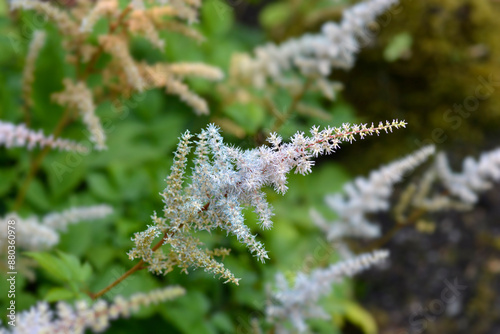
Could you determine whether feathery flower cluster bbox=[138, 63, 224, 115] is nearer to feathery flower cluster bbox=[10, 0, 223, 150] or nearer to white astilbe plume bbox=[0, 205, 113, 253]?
feathery flower cluster bbox=[10, 0, 223, 150]

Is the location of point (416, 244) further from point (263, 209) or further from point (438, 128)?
point (263, 209)

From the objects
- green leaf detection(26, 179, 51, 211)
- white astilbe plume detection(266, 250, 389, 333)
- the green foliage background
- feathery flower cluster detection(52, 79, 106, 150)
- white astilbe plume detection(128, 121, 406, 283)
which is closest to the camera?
white astilbe plume detection(128, 121, 406, 283)

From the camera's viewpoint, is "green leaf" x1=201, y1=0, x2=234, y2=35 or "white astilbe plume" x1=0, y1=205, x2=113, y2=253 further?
"green leaf" x1=201, y1=0, x2=234, y2=35

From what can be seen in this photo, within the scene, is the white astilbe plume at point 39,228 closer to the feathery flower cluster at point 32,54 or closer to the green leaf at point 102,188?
the green leaf at point 102,188

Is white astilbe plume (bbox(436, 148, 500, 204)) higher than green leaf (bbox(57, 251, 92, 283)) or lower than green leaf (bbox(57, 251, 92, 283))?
higher

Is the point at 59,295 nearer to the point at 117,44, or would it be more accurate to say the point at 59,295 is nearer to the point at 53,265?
the point at 53,265

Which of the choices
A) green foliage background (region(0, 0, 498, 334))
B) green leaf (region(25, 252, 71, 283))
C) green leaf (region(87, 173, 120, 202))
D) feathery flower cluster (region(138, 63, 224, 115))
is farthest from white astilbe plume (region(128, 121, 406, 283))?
green leaf (region(87, 173, 120, 202))

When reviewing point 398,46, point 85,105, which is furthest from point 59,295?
point 398,46
